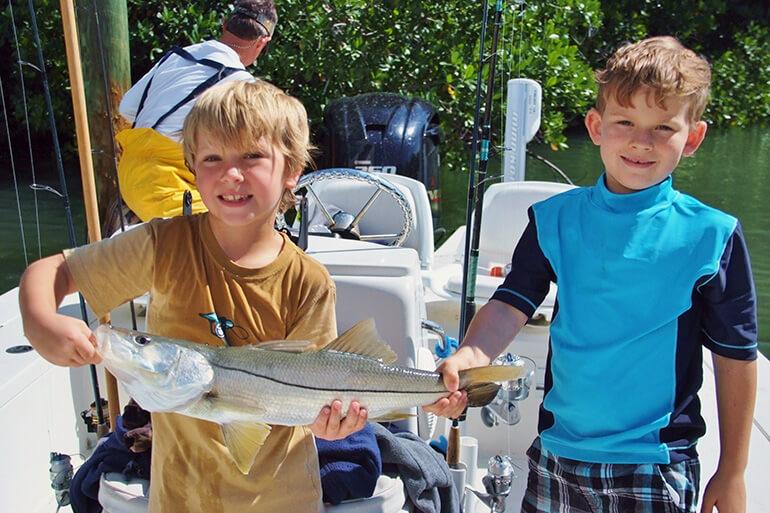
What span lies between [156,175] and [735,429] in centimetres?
246

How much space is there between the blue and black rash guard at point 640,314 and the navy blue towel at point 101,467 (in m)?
1.08

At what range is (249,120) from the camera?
5.39ft

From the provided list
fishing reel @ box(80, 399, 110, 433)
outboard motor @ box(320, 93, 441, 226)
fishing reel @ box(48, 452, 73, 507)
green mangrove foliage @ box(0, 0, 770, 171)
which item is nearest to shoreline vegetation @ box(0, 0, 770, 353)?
green mangrove foliage @ box(0, 0, 770, 171)

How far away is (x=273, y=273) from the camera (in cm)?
168

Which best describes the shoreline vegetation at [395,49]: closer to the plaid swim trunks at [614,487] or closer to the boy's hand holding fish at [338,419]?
the plaid swim trunks at [614,487]

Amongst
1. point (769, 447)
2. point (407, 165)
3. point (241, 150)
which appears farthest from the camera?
point (407, 165)

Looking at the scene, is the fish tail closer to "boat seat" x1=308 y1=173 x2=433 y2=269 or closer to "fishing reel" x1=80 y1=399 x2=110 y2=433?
"fishing reel" x1=80 y1=399 x2=110 y2=433

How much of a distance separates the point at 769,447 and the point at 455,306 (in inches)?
58.9

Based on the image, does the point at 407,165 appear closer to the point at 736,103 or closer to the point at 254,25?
the point at 254,25

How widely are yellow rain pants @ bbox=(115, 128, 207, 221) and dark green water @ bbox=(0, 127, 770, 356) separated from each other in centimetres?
495

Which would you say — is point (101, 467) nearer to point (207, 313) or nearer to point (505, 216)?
point (207, 313)

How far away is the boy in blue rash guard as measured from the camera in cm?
168

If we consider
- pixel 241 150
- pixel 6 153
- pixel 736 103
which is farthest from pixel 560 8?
pixel 736 103

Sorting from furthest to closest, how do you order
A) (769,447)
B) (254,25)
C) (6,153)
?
(6,153) → (254,25) → (769,447)
